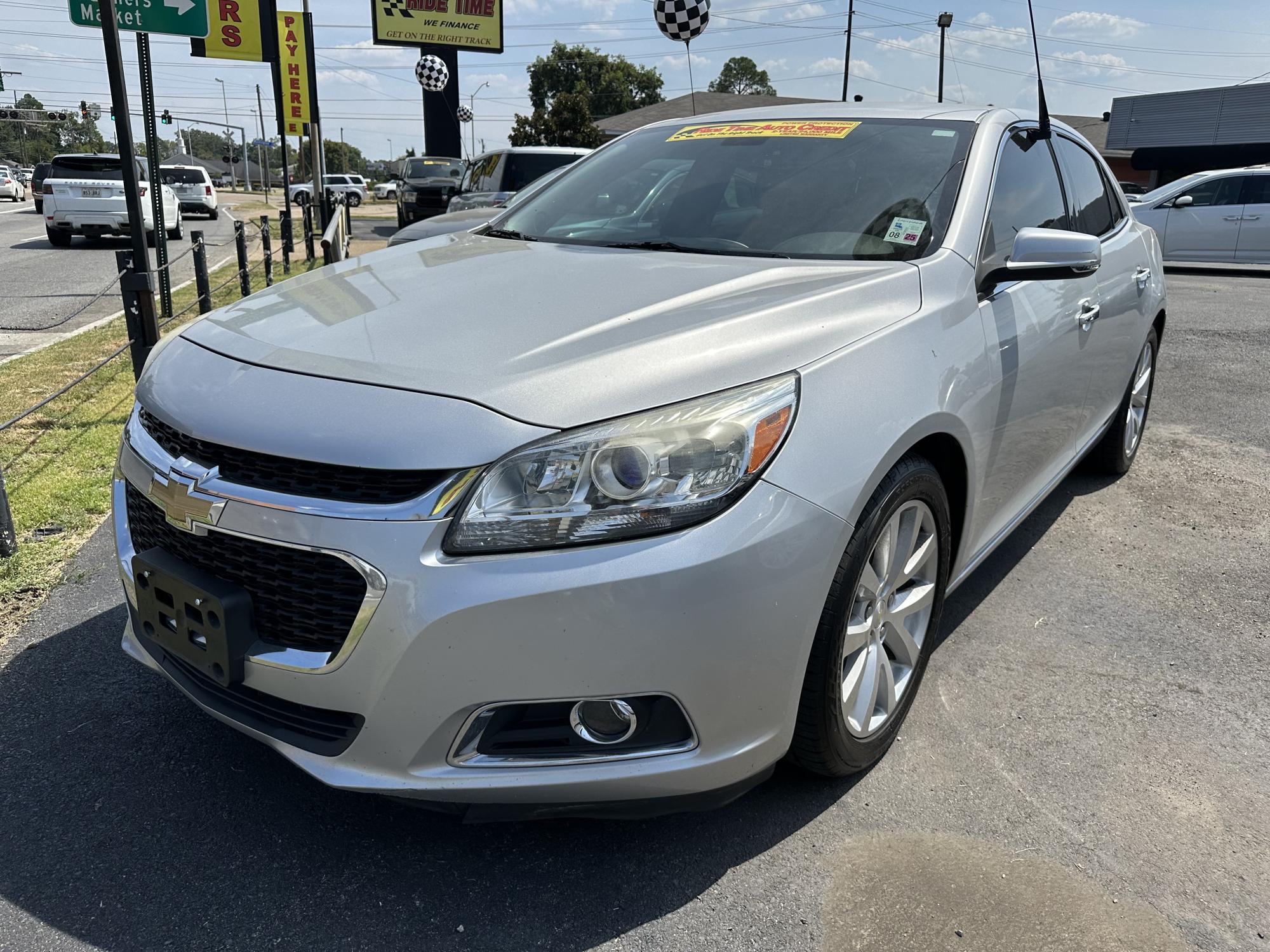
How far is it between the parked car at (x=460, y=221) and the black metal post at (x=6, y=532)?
1.68 metres

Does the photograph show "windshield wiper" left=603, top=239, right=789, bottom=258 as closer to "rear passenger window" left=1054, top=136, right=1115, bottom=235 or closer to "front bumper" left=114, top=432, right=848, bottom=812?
"front bumper" left=114, top=432, right=848, bottom=812

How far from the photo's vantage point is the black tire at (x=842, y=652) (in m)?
1.99

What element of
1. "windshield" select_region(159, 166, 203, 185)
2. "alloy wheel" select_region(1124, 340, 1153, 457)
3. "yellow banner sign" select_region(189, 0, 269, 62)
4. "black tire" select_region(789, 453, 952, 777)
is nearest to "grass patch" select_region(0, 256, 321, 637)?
"black tire" select_region(789, 453, 952, 777)

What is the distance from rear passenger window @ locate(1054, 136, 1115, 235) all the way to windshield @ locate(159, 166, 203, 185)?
24623 millimetres

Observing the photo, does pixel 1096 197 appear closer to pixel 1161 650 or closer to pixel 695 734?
pixel 1161 650

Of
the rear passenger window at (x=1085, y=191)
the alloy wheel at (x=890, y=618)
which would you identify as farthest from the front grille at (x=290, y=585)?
the rear passenger window at (x=1085, y=191)

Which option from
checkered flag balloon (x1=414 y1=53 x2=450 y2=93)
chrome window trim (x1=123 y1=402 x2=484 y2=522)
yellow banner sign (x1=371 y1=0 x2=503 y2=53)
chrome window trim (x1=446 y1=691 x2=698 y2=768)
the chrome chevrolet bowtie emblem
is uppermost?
yellow banner sign (x1=371 y1=0 x2=503 y2=53)

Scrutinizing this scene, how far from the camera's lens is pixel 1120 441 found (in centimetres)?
456

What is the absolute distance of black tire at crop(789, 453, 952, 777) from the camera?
199cm

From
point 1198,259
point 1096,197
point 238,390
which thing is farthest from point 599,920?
point 1198,259

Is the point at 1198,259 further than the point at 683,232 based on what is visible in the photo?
Yes

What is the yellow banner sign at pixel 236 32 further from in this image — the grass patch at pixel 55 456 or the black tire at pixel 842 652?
the black tire at pixel 842 652

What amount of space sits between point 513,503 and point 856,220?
1.54 metres

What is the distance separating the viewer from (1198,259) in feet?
47.6
